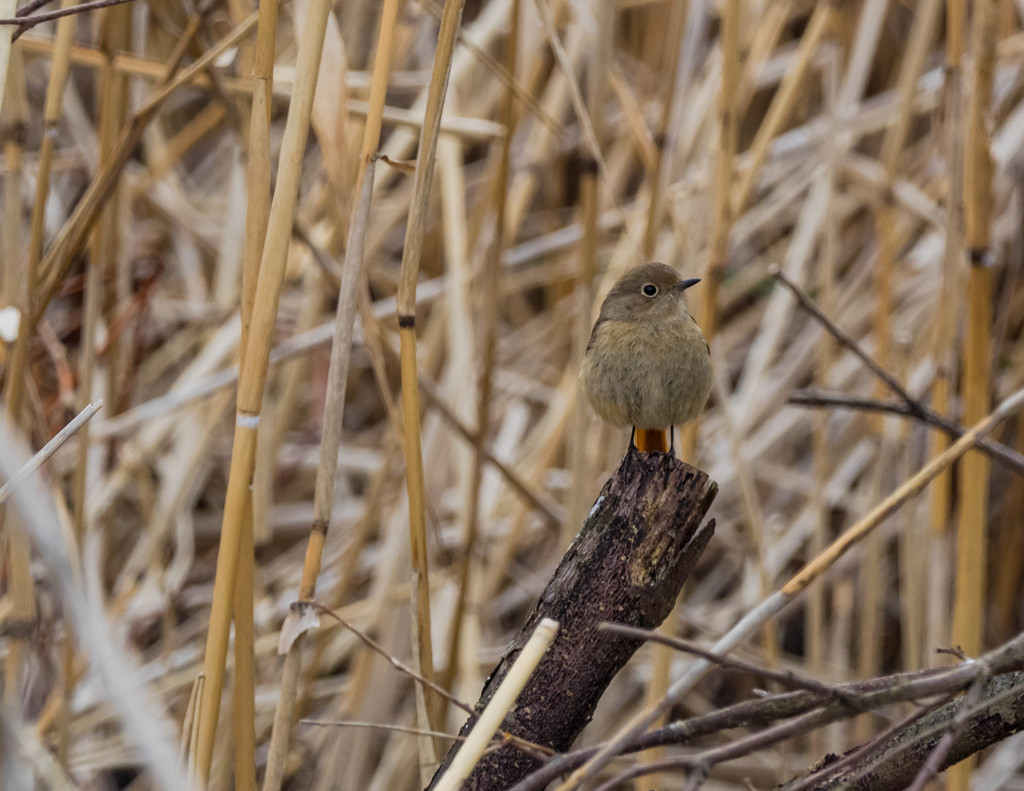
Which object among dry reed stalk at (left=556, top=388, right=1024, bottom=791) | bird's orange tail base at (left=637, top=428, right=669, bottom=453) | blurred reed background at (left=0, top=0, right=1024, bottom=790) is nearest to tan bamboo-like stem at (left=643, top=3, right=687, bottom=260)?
blurred reed background at (left=0, top=0, right=1024, bottom=790)

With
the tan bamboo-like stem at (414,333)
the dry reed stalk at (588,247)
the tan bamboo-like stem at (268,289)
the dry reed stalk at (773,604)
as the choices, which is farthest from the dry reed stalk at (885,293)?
the tan bamboo-like stem at (268,289)

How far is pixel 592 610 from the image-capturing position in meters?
1.18

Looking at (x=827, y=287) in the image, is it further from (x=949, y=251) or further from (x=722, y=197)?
(x=722, y=197)

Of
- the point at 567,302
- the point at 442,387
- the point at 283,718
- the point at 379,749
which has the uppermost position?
the point at 567,302

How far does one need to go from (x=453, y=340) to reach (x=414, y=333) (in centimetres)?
118

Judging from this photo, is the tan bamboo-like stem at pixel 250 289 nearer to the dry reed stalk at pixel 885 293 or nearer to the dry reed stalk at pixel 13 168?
the dry reed stalk at pixel 13 168

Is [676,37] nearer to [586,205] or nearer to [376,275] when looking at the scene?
[586,205]

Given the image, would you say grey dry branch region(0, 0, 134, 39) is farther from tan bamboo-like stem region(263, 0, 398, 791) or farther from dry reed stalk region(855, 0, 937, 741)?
dry reed stalk region(855, 0, 937, 741)

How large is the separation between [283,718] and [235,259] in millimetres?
2123

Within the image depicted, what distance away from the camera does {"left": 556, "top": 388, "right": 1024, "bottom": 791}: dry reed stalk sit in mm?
924

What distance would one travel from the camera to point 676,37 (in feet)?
6.82

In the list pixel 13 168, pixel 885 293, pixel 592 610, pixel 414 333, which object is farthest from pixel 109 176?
pixel 885 293

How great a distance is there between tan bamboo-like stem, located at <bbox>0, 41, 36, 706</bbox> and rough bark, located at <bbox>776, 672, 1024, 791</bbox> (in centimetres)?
112

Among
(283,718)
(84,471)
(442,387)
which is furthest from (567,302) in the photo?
(283,718)
